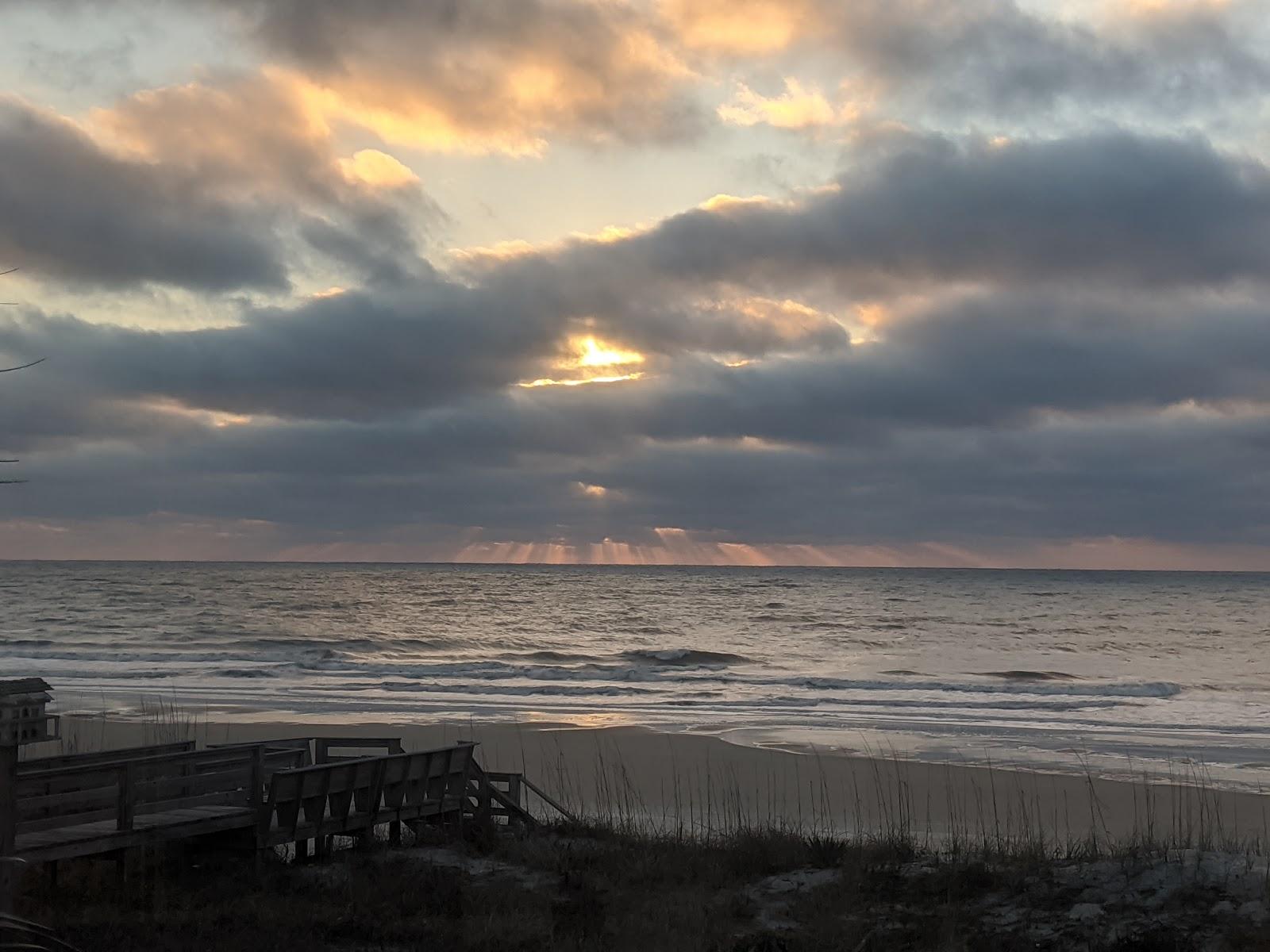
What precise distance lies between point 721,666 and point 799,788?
30.8 meters

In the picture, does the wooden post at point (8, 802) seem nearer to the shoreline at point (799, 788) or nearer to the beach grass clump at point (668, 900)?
the beach grass clump at point (668, 900)

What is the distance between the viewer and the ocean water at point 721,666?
29.7 m

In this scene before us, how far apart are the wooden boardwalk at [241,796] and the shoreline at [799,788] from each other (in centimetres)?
245

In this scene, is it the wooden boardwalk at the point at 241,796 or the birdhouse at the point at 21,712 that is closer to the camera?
the birdhouse at the point at 21,712

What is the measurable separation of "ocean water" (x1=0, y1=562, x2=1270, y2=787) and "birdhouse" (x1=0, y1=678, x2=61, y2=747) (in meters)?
19.3

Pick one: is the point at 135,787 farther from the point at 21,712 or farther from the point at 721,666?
the point at 721,666

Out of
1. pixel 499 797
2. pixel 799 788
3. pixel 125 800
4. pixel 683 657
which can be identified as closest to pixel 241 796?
pixel 125 800

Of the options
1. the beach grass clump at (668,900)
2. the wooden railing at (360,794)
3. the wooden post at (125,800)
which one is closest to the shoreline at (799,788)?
the beach grass clump at (668,900)

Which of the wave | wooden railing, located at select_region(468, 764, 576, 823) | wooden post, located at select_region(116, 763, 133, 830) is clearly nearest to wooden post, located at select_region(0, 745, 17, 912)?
wooden post, located at select_region(116, 763, 133, 830)

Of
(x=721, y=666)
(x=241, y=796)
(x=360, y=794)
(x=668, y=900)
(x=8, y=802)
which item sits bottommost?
(x=721, y=666)

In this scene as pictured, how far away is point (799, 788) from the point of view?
1948 cm

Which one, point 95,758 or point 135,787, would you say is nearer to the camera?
point 135,787

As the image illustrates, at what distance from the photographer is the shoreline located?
16.2 metres

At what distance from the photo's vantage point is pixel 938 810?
60.5ft
